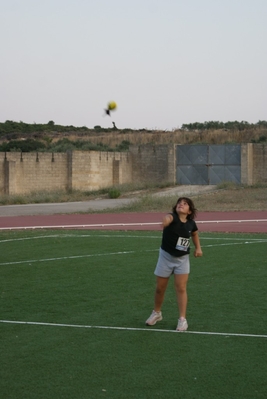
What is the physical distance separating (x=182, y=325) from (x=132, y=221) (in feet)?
60.5

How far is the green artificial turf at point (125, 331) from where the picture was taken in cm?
740

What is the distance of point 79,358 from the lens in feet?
27.5

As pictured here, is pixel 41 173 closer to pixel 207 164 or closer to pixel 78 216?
pixel 207 164

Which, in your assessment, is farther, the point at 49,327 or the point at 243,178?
the point at 243,178

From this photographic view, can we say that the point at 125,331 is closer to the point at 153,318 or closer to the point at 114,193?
the point at 153,318

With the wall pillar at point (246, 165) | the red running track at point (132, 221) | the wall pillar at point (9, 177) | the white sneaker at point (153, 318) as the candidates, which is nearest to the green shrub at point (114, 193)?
the wall pillar at point (9, 177)

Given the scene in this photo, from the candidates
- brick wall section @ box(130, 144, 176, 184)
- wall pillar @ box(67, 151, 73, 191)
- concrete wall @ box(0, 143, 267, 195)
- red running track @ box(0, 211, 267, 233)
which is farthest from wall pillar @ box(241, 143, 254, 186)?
red running track @ box(0, 211, 267, 233)

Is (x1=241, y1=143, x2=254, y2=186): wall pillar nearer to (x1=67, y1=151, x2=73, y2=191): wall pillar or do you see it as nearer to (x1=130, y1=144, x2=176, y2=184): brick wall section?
(x1=130, y1=144, x2=176, y2=184): brick wall section

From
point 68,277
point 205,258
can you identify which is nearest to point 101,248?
point 205,258

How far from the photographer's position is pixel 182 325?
9688mm

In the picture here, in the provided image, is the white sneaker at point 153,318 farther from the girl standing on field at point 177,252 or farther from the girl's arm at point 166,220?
the girl's arm at point 166,220

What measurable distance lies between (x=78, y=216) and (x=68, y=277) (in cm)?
1667

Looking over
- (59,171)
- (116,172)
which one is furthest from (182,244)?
(116,172)

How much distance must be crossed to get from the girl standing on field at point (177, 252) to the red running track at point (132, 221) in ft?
45.5
